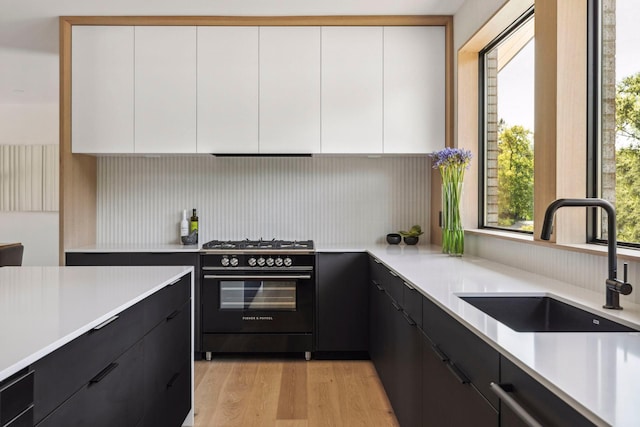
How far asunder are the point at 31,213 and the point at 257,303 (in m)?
4.58

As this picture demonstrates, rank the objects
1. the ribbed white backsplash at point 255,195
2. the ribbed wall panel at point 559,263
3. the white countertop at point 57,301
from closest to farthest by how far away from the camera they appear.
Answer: the white countertop at point 57,301 < the ribbed wall panel at point 559,263 < the ribbed white backsplash at point 255,195

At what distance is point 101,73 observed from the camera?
134 inches

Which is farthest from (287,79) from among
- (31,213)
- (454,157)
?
(31,213)

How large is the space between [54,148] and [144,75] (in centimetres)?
362

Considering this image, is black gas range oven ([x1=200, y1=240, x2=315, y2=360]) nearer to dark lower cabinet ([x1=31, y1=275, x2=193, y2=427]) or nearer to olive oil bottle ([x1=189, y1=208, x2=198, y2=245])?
olive oil bottle ([x1=189, y1=208, x2=198, y2=245])

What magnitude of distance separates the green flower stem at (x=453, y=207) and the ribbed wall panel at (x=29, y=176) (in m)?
5.53

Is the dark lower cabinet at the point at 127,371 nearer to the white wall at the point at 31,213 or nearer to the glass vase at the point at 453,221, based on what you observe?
the glass vase at the point at 453,221

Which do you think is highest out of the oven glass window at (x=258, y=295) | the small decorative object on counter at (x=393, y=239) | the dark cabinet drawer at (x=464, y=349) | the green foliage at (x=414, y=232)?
the green foliage at (x=414, y=232)

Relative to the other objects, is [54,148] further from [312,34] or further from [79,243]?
[312,34]

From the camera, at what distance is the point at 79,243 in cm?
355

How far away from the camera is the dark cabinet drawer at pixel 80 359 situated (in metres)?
1.00

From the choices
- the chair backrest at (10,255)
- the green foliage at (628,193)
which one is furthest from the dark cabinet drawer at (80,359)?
the chair backrest at (10,255)

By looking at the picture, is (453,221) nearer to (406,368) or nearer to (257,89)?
(406,368)

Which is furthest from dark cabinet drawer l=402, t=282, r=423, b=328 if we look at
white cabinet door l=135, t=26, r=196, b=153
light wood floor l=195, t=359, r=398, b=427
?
white cabinet door l=135, t=26, r=196, b=153
